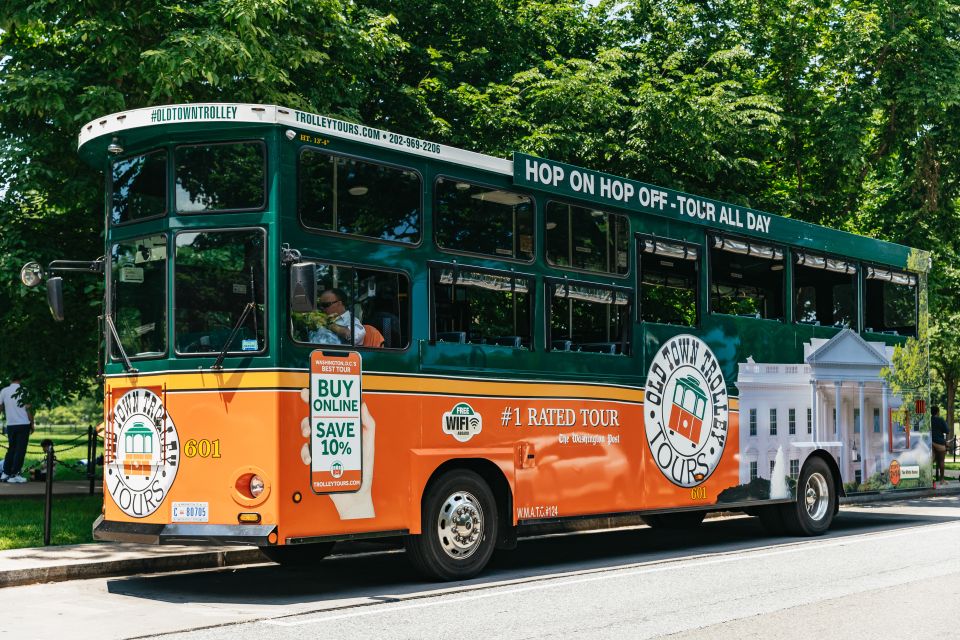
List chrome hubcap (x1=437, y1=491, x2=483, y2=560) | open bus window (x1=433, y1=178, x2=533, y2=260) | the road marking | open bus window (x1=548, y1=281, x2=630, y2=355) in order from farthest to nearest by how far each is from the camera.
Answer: open bus window (x1=548, y1=281, x2=630, y2=355) → open bus window (x1=433, y1=178, x2=533, y2=260) → chrome hubcap (x1=437, y1=491, x2=483, y2=560) → the road marking

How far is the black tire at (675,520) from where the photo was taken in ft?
49.6

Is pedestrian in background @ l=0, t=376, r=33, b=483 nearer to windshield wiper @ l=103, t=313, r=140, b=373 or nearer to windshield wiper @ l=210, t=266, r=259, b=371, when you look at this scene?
windshield wiper @ l=103, t=313, r=140, b=373

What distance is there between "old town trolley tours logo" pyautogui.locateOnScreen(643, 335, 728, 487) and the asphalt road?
1.06 meters

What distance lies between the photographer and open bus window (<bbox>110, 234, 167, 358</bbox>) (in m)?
9.23

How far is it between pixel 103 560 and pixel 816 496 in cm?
925

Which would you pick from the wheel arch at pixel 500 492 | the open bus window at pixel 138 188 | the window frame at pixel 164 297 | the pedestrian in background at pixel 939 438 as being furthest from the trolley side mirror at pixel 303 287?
the pedestrian in background at pixel 939 438

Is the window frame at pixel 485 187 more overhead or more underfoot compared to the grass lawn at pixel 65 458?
more overhead

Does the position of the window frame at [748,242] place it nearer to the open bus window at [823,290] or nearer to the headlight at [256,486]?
the open bus window at [823,290]

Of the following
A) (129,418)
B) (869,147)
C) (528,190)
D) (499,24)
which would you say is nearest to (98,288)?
(129,418)

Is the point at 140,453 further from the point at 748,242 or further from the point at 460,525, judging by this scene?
the point at 748,242

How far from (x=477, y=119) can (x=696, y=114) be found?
3.72m

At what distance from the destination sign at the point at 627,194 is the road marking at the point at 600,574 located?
3.89 m

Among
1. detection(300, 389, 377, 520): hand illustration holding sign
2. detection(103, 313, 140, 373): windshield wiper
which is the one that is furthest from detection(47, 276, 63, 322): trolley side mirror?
detection(300, 389, 377, 520): hand illustration holding sign

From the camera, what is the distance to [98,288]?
14.6 metres
